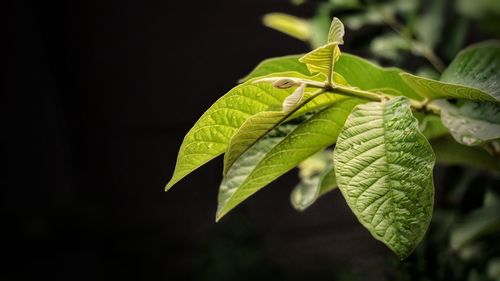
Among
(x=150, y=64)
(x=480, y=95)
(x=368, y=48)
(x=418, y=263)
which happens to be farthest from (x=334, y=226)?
(x=480, y=95)

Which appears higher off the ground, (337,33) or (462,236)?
(337,33)

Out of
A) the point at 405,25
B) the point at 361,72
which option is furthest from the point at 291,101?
the point at 405,25

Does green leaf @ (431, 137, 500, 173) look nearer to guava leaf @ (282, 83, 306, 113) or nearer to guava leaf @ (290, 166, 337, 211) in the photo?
guava leaf @ (290, 166, 337, 211)

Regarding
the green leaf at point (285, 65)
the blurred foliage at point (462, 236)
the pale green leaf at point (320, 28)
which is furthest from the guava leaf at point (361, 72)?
the pale green leaf at point (320, 28)

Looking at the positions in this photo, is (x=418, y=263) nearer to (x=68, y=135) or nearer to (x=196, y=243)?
(x=196, y=243)

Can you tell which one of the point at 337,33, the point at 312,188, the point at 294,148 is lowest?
the point at 312,188

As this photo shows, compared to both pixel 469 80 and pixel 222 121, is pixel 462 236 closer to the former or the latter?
pixel 469 80
